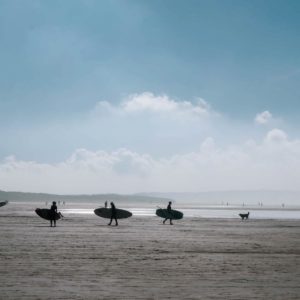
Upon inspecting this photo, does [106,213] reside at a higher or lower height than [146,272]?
higher

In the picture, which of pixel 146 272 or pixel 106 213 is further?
pixel 106 213

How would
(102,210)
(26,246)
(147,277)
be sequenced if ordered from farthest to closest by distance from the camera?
1. (102,210)
2. (26,246)
3. (147,277)

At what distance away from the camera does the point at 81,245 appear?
59.9 feet

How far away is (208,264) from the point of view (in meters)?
13.1

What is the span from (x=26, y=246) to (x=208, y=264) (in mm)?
8232

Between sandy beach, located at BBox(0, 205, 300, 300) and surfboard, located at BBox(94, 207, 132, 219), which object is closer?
sandy beach, located at BBox(0, 205, 300, 300)

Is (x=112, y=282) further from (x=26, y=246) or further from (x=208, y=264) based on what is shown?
(x=26, y=246)

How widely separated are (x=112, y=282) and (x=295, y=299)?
409 cm

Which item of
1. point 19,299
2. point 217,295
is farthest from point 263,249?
point 19,299

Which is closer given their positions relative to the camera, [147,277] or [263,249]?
[147,277]

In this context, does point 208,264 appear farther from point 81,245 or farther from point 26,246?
point 26,246

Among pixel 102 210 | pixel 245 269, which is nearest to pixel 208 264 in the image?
pixel 245 269

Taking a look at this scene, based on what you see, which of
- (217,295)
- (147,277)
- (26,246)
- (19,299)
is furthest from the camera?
(26,246)

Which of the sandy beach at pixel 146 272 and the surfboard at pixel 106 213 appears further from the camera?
the surfboard at pixel 106 213
